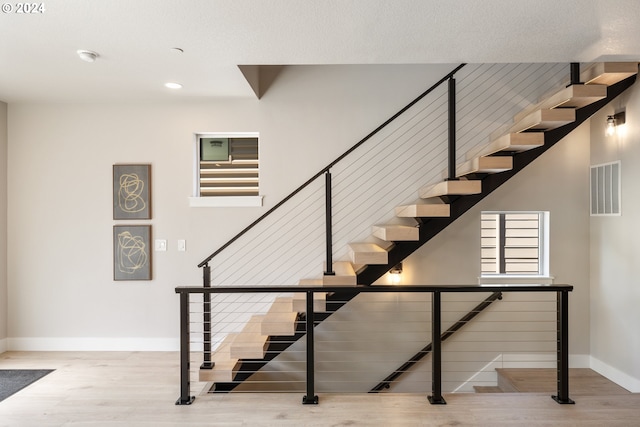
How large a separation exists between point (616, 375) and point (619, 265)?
42.2 inches

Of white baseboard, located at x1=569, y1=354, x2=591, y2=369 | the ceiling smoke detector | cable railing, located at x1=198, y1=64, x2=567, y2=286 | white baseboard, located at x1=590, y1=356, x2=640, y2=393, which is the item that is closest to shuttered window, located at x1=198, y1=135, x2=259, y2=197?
cable railing, located at x1=198, y1=64, x2=567, y2=286

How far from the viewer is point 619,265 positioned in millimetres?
3844

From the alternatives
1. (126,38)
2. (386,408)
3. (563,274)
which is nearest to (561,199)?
(563,274)

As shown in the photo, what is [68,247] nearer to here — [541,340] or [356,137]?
[356,137]

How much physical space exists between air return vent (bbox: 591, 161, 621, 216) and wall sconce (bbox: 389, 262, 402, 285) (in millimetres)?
2141

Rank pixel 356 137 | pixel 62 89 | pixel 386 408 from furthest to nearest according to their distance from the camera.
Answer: pixel 356 137, pixel 62 89, pixel 386 408

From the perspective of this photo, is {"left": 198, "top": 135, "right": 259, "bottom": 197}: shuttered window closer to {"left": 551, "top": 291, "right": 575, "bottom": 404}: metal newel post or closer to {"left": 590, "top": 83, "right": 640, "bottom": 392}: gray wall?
{"left": 551, "top": 291, "right": 575, "bottom": 404}: metal newel post

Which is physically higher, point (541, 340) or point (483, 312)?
point (483, 312)

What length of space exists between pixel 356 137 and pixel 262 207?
4.16ft

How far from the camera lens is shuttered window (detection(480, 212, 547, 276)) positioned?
177 inches

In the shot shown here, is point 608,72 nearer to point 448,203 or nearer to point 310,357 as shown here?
point 448,203

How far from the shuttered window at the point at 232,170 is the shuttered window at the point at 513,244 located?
8.82ft

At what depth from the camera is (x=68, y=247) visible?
4293 millimetres

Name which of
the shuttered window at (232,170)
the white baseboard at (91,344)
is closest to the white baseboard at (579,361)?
the shuttered window at (232,170)
